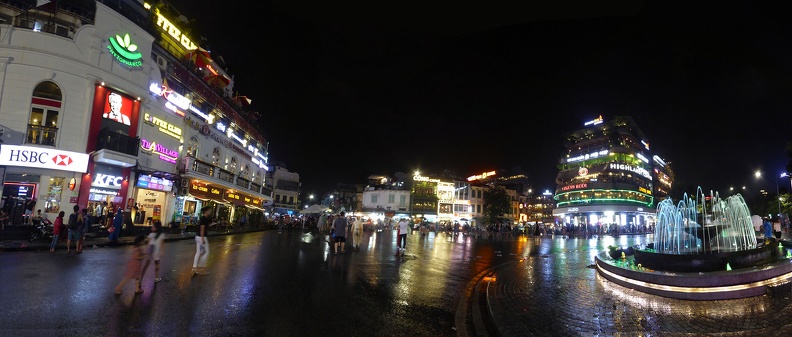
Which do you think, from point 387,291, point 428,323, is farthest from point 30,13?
point 428,323

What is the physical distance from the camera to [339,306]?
730cm

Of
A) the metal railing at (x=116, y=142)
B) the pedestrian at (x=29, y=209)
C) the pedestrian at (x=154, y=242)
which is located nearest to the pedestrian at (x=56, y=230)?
the pedestrian at (x=29, y=209)

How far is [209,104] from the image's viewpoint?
33906 mm

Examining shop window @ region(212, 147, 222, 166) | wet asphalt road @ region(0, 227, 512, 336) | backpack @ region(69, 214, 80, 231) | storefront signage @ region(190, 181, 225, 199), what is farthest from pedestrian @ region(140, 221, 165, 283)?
shop window @ region(212, 147, 222, 166)

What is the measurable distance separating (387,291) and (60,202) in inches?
801

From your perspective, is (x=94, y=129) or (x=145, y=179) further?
(x=145, y=179)

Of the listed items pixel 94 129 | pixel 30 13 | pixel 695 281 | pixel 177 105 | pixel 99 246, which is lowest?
pixel 99 246

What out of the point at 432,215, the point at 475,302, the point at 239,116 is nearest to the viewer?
the point at 475,302

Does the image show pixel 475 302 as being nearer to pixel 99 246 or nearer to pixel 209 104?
pixel 99 246

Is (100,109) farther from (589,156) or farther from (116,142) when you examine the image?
(589,156)

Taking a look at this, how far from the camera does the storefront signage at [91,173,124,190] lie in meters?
21.4

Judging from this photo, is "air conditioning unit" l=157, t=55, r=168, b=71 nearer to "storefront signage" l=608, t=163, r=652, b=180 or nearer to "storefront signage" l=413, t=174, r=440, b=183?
"storefront signage" l=413, t=174, r=440, b=183

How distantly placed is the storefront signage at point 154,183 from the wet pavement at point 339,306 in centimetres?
1398

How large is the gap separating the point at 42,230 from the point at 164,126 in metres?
11.3
